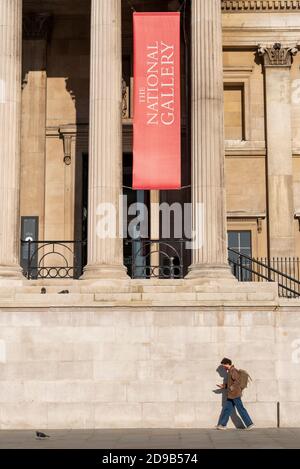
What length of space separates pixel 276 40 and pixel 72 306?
13.1 meters

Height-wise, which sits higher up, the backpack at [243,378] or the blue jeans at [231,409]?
the backpack at [243,378]

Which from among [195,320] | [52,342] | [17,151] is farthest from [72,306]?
[17,151]

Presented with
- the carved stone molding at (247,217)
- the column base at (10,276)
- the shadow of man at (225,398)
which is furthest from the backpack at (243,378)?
the carved stone molding at (247,217)

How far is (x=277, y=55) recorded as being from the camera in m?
26.7

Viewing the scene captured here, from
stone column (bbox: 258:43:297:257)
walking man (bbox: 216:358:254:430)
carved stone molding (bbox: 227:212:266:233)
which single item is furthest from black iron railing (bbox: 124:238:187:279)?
walking man (bbox: 216:358:254:430)

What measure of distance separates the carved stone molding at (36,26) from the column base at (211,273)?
1124cm

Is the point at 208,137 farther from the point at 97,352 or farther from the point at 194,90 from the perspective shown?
the point at 97,352

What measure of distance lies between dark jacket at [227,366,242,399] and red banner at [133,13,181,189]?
5.40 meters

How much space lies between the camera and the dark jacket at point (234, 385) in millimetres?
18438

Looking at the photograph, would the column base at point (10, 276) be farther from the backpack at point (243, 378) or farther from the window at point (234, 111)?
the window at point (234, 111)

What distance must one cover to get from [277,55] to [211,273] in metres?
10.2

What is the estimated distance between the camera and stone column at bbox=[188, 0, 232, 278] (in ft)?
67.2

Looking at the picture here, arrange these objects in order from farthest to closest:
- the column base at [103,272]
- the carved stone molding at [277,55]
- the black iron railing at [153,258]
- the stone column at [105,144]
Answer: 1. the carved stone molding at [277,55]
2. the black iron railing at [153,258]
3. the stone column at [105,144]
4. the column base at [103,272]

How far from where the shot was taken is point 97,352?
1941cm
